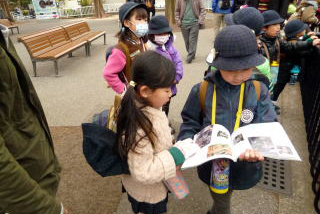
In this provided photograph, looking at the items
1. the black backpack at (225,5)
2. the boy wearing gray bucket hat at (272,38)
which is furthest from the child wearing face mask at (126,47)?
the black backpack at (225,5)

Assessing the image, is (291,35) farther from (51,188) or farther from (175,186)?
(51,188)

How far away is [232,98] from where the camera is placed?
1706mm

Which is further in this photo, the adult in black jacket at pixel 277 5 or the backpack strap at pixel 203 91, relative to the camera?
the adult in black jacket at pixel 277 5

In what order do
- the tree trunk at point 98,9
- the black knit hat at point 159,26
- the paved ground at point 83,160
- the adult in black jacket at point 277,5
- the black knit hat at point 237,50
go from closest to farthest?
1. the black knit hat at point 237,50
2. the paved ground at point 83,160
3. the black knit hat at point 159,26
4. the adult in black jacket at point 277,5
5. the tree trunk at point 98,9

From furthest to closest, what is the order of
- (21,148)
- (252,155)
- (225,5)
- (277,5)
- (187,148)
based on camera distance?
(225,5), (277,5), (187,148), (252,155), (21,148)

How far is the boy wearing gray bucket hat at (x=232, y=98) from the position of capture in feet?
5.10

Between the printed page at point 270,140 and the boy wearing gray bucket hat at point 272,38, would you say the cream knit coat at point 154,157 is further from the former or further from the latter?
the boy wearing gray bucket hat at point 272,38

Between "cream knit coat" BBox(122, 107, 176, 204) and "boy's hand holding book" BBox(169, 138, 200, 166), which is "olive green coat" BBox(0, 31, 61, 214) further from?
"boy's hand holding book" BBox(169, 138, 200, 166)

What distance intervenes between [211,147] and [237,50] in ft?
2.12

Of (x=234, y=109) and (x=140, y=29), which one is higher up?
(x=140, y=29)

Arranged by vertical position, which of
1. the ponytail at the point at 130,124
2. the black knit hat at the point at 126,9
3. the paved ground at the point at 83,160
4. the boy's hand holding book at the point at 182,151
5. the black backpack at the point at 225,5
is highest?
the black backpack at the point at 225,5

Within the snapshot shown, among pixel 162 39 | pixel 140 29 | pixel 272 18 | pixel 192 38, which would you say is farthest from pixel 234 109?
pixel 192 38

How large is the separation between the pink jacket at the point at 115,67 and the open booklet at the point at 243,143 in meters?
1.38

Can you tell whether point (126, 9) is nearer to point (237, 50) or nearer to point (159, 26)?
point (159, 26)
